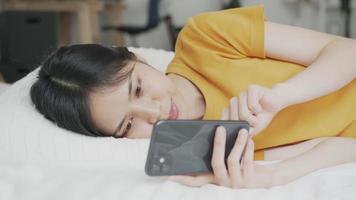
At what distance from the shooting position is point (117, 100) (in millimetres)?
826

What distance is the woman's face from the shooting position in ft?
2.71

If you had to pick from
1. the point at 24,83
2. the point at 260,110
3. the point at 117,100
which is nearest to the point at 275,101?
the point at 260,110

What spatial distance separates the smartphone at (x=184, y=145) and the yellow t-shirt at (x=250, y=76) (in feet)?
0.74

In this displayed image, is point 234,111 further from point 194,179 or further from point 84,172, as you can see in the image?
point 84,172

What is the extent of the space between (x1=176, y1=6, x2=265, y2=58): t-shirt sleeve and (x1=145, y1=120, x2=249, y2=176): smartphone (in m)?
0.32

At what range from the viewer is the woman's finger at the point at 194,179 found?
2.20 feet

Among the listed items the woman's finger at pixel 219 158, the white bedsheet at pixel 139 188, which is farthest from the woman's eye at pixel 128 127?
the woman's finger at pixel 219 158

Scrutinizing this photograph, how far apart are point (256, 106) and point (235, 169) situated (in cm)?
11

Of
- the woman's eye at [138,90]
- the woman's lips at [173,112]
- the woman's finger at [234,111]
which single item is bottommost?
the woman's lips at [173,112]

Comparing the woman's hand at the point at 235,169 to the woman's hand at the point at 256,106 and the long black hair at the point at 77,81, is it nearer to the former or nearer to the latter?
the woman's hand at the point at 256,106

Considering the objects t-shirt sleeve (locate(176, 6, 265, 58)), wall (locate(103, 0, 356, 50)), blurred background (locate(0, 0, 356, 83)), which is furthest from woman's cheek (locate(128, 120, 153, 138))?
wall (locate(103, 0, 356, 50))

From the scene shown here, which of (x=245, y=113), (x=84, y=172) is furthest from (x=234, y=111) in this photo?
(x=84, y=172)

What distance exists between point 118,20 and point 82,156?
3.90 meters

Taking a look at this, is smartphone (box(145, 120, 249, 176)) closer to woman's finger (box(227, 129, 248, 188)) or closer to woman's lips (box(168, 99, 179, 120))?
woman's finger (box(227, 129, 248, 188))
